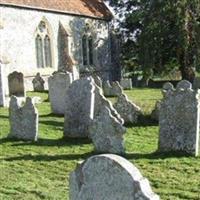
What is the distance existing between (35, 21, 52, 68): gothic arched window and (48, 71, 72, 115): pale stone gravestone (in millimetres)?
13691

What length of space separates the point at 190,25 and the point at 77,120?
20.7 meters

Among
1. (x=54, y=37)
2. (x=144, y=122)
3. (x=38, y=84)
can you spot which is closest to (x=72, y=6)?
(x=54, y=37)

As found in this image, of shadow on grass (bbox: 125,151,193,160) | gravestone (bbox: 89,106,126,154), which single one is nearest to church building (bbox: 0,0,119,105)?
gravestone (bbox: 89,106,126,154)

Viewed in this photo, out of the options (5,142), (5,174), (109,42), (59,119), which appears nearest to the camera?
(5,174)

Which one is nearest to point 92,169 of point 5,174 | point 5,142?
point 5,174

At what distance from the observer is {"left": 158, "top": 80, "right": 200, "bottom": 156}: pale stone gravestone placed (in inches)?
373

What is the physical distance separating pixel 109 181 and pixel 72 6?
98.1ft

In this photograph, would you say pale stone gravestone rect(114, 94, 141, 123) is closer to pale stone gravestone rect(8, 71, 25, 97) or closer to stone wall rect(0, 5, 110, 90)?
pale stone gravestone rect(8, 71, 25, 97)

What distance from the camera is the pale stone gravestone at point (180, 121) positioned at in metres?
9.48

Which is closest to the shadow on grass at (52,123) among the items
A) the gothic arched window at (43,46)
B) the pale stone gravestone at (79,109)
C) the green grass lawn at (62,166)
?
the green grass lawn at (62,166)

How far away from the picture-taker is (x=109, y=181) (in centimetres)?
465

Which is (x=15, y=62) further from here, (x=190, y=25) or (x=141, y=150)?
(x=141, y=150)

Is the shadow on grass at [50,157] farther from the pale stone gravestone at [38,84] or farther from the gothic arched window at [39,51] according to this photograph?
the gothic arched window at [39,51]

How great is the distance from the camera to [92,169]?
187 inches
